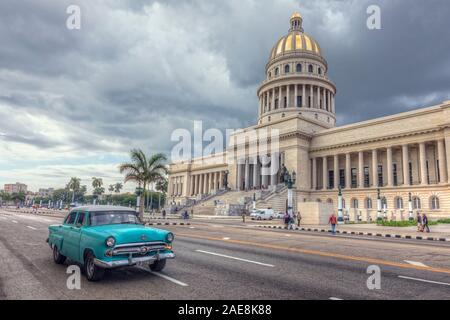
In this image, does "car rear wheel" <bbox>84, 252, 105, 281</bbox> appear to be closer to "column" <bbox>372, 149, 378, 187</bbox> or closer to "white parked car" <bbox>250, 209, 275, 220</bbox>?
"white parked car" <bbox>250, 209, 275, 220</bbox>

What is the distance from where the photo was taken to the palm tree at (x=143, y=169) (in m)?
32.6

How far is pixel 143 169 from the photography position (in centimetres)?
3312

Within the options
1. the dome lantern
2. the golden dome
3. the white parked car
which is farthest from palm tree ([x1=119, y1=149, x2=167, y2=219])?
the dome lantern

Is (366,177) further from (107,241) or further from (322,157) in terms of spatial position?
(107,241)

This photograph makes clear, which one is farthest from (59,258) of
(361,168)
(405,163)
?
(361,168)

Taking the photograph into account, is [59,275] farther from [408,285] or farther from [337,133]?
[337,133]

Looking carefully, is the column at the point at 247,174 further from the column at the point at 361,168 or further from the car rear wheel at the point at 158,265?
the car rear wheel at the point at 158,265

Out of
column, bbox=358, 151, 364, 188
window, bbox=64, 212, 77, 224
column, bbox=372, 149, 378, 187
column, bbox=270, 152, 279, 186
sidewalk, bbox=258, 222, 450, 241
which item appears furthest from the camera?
column, bbox=270, 152, 279, 186

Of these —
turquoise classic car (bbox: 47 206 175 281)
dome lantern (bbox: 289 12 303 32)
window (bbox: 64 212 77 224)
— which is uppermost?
dome lantern (bbox: 289 12 303 32)

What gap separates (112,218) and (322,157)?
176 feet

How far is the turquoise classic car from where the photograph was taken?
21.2ft

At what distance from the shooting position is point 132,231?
6840 mm

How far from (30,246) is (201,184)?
7752 centimetres
